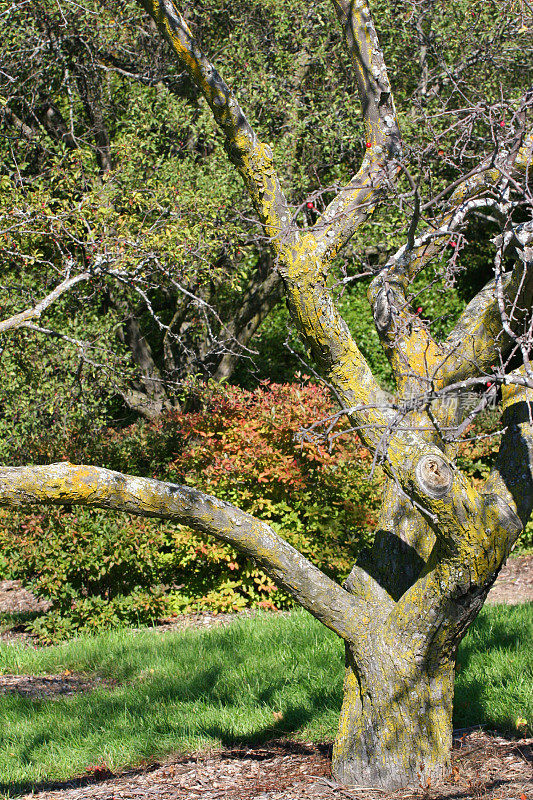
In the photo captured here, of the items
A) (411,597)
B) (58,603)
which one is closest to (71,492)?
(411,597)

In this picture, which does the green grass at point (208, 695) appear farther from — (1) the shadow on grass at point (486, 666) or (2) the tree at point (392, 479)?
(2) the tree at point (392, 479)

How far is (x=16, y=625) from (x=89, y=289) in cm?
371

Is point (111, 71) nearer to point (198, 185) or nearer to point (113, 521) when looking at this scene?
point (198, 185)

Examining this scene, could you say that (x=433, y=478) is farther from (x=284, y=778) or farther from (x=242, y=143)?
(x=242, y=143)

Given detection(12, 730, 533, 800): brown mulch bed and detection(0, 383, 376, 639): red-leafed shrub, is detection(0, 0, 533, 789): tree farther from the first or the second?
detection(0, 383, 376, 639): red-leafed shrub

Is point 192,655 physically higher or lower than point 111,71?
lower

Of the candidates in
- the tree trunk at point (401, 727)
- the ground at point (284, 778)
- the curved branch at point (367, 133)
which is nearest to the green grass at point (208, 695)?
the ground at point (284, 778)

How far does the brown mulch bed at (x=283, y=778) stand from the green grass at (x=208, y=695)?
6.0 inches

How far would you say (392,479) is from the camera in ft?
12.0

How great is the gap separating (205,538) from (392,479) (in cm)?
406

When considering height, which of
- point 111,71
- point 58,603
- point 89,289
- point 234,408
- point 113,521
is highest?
point 111,71

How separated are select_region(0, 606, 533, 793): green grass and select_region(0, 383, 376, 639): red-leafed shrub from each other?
951mm

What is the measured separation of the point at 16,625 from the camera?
773 cm

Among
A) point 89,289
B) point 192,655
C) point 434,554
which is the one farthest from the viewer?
point 89,289
